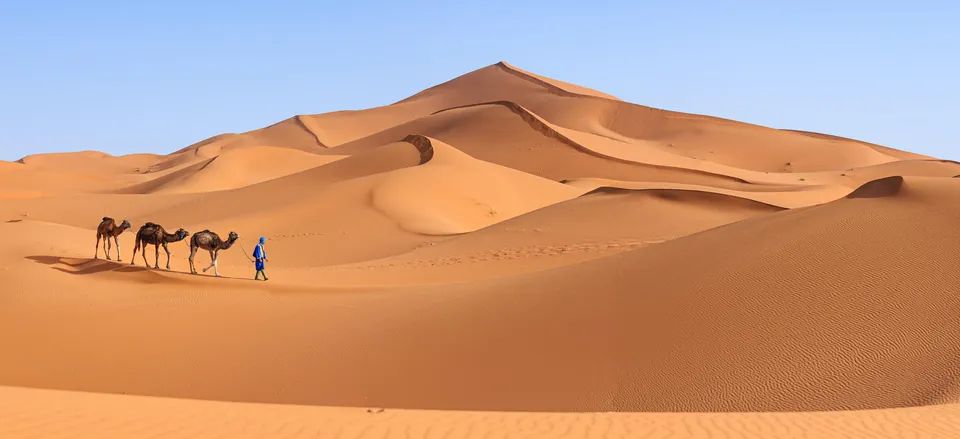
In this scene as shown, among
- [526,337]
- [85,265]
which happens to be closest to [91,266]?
[85,265]

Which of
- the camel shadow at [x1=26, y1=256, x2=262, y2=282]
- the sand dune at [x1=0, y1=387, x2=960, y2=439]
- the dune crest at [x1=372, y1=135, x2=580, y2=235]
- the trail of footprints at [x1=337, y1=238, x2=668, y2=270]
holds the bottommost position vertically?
the sand dune at [x1=0, y1=387, x2=960, y2=439]

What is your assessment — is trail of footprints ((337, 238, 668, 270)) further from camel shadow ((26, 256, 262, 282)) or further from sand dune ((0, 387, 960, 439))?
sand dune ((0, 387, 960, 439))

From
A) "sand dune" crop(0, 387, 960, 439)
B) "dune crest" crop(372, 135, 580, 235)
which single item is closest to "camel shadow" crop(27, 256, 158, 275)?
"sand dune" crop(0, 387, 960, 439)

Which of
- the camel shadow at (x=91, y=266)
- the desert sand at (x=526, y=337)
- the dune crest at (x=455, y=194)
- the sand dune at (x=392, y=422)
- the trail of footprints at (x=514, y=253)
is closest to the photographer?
the sand dune at (x=392, y=422)

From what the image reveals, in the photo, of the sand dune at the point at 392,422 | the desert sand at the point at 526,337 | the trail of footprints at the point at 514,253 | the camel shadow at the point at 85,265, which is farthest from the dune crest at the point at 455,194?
the sand dune at the point at 392,422

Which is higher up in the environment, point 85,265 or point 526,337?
point 85,265

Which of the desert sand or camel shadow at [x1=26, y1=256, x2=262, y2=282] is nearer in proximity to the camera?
the desert sand

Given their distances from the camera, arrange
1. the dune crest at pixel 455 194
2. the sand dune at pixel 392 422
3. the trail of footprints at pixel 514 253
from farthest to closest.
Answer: the dune crest at pixel 455 194
the trail of footprints at pixel 514 253
the sand dune at pixel 392 422

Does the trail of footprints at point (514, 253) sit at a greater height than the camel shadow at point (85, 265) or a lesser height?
greater

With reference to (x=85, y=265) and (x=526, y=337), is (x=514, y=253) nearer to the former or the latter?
(x=85, y=265)

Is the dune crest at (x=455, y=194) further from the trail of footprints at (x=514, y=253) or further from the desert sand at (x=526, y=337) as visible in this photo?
the desert sand at (x=526, y=337)

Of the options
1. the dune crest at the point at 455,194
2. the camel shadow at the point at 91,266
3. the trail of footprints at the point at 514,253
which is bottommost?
the camel shadow at the point at 91,266

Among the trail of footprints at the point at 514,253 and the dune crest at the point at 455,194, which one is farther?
the dune crest at the point at 455,194

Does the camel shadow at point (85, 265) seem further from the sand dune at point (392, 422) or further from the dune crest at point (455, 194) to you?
the dune crest at point (455, 194)
